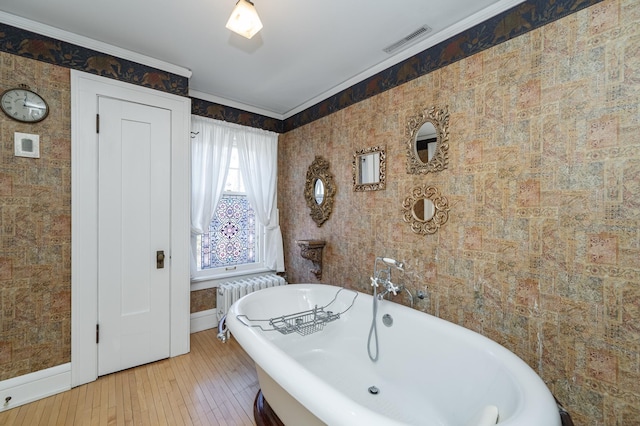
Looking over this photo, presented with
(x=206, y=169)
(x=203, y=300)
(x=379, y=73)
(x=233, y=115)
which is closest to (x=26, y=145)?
(x=206, y=169)

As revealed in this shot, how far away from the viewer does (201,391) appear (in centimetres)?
194

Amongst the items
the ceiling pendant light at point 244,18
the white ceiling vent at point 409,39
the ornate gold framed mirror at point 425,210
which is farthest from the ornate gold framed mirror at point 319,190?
the ceiling pendant light at point 244,18

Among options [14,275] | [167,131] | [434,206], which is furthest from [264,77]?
[14,275]

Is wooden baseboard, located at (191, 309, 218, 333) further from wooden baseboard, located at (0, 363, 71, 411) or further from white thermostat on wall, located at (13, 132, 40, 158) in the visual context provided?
white thermostat on wall, located at (13, 132, 40, 158)

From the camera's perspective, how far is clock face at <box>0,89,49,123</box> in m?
1.77

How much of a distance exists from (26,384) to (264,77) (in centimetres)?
299

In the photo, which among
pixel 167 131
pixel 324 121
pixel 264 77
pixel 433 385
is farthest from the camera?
pixel 324 121

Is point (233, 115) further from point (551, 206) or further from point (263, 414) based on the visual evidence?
point (551, 206)

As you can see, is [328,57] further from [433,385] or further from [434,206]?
[433,385]

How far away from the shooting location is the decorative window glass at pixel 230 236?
3.04m

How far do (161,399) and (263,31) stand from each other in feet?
8.83

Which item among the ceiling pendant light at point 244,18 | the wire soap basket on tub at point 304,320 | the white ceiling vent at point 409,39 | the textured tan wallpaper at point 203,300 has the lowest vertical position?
the textured tan wallpaper at point 203,300

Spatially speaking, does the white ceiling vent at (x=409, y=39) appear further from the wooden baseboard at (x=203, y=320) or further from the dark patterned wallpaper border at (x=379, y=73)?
the wooden baseboard at (x=203, y=320)

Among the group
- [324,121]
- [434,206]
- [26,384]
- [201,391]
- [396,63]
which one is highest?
[396,63]
